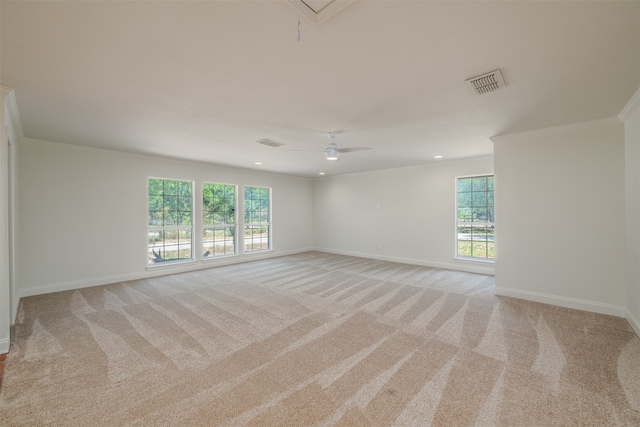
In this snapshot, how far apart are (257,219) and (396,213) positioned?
3.83 meters

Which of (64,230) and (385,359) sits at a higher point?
(64,230)

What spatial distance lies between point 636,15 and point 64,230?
22.4 ft

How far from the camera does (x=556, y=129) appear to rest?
11.4 ft

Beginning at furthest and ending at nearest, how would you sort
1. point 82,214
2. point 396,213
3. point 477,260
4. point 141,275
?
1. point 396,213
2. point 477,260
3. point 141,275
4. point 82,214

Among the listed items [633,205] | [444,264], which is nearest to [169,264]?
[444,264]

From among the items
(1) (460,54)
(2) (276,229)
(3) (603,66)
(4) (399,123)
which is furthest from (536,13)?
(2) (276,229)

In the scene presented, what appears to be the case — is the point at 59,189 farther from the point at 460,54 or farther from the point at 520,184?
the point at 520,184

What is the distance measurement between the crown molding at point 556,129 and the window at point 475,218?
1767 millimetres

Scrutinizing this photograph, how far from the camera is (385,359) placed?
2.28 metres

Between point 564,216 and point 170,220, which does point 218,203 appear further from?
point 564,216

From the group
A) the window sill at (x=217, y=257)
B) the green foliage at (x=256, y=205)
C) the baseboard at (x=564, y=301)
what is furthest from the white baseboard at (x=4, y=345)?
the baseboard at (x=564, y=301)

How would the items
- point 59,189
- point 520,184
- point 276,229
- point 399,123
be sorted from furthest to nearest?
point 276,229
point 59,189
point 520,184
point 399,123

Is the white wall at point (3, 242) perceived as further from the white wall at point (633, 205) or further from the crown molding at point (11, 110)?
the white wall at point (633, 205)

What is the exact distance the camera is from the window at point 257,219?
23.0 feet
